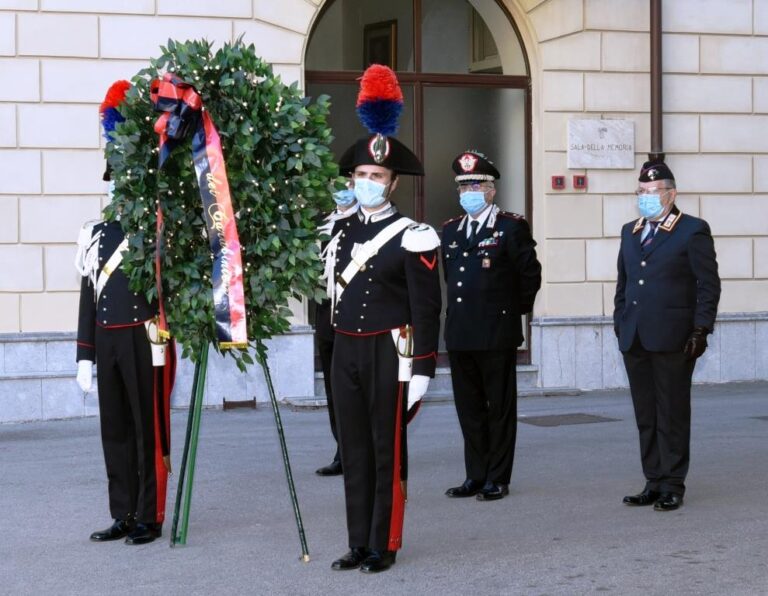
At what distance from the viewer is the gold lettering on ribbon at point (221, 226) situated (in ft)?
22.0

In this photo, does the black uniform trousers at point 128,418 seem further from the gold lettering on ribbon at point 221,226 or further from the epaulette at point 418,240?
the epaulette at point 418,240

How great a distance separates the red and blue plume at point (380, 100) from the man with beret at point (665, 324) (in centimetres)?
210

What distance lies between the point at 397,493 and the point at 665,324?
2193mm

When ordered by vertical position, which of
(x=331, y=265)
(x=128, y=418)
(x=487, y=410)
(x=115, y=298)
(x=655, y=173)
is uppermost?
(x=655, y=173)

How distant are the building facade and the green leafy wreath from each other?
5686 millimetres

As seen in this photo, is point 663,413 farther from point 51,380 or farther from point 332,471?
point 51,380

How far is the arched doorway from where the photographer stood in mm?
13719

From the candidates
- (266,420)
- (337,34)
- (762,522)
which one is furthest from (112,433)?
(337,34)

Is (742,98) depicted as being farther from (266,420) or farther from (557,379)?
(266,420)

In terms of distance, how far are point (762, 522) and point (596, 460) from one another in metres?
2.23

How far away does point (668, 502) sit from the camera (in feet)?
26.6

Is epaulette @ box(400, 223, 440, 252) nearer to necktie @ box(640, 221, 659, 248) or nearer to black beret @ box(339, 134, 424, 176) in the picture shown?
black beret @ box(339, 134, 424, 176)

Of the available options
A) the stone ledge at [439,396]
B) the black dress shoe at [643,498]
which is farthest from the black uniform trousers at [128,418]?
the stone ledge at [439,396]

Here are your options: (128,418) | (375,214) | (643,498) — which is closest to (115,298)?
(128,418)
